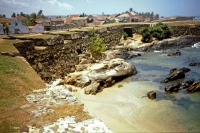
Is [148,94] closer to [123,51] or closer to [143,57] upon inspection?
[143,57]

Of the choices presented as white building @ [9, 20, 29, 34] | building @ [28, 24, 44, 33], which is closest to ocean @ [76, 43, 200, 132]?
white building @ [9, 20, 29, 34]

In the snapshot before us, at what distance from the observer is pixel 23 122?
25.4 ft

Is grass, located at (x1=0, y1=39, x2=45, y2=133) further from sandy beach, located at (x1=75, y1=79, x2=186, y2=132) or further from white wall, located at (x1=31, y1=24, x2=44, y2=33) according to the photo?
white wall, located at (x1=31, y1=24, x2=44, y2=33)

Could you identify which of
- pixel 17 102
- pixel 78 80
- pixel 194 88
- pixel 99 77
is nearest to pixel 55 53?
pixel 78 80

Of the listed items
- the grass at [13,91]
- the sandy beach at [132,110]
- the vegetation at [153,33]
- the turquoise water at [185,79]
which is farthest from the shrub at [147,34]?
the grass at [13,91]

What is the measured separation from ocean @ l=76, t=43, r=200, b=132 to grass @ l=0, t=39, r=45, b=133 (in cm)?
786

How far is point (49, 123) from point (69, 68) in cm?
2221

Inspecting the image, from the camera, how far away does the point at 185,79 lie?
1081 inches

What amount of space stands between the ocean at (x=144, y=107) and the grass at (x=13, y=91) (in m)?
7.86

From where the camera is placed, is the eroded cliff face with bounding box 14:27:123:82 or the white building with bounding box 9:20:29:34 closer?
the eroded cliff face with bounding box 14:27:123:82

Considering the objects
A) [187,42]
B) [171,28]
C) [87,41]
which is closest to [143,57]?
[87,41]

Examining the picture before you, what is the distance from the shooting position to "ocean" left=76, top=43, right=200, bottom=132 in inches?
631

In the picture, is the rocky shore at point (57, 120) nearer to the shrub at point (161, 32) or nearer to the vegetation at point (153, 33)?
the vegetation at point (153, 33)

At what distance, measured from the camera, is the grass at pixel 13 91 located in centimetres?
773
